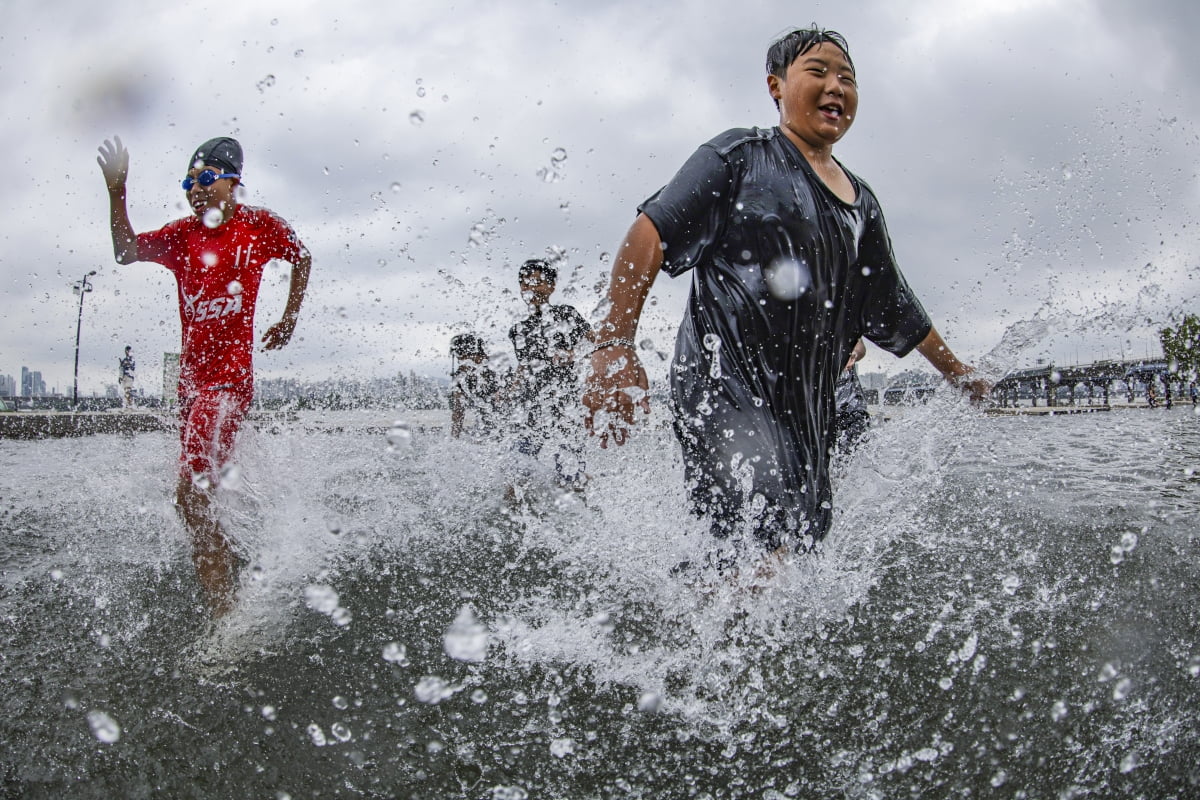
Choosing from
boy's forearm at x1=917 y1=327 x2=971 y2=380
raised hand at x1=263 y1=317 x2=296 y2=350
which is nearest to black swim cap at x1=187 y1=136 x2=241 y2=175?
raised hand at x1=263 y1=317 x2=296 y2=350

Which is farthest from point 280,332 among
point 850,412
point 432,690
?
point 850,412

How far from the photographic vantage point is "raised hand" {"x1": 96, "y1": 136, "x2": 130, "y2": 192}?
3186 mm

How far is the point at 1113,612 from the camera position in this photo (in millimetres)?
2402

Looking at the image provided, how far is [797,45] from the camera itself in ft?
8.20

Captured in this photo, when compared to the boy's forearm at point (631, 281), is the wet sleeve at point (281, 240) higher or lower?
higher

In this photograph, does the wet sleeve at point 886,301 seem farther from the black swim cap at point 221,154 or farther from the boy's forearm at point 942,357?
the black swim cap at point 221,154

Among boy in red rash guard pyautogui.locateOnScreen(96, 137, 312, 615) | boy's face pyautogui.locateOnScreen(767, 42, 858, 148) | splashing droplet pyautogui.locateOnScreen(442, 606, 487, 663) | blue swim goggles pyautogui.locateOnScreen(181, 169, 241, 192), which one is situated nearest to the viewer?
splashing droplet pyautogui.locateOnScreen(442, 606, 487, 663)

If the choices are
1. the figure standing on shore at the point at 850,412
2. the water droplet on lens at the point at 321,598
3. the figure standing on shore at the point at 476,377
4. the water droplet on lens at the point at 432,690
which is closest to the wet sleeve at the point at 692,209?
the water droplet on lens at the point at 432,690

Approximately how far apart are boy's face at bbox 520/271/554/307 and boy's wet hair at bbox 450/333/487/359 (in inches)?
24.5

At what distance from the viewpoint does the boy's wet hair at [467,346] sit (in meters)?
5.51

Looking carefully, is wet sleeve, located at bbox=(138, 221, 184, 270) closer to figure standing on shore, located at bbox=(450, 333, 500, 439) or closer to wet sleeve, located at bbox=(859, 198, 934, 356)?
figure standing on shore, located at bbox=(450, 333, 500, 439)

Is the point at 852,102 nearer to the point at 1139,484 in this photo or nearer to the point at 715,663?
the point at 715,663

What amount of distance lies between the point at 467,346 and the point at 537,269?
87 centimetres

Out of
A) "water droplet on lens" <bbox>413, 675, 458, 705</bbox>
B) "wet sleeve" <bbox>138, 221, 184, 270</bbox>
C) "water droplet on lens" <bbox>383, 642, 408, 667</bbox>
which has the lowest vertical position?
"water droplet on lens" <bbox>413, 675, 458, 705</bbox>
